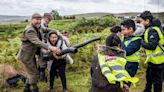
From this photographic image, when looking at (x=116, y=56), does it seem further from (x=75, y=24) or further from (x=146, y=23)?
(x=75, y=24)

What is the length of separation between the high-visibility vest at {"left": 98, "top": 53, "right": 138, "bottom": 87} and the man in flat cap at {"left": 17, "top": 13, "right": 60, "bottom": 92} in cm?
291

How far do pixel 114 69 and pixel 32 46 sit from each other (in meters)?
3.58

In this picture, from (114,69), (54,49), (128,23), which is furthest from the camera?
(54,49)

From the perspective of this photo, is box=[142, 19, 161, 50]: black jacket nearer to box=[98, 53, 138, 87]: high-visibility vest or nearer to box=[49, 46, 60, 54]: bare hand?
box=[49, 46, 60, 54]: bare hand

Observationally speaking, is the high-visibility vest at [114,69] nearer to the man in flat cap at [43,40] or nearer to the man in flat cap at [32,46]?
the man in flat cap at [32,46]

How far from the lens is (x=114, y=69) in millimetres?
5184

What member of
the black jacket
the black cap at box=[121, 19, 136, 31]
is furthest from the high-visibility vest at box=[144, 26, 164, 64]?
the black cap at box=[121, 19, 136, 31]

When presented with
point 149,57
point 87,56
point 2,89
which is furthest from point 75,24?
point 149,57

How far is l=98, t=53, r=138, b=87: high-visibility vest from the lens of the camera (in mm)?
5113

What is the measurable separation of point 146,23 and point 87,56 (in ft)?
15.0

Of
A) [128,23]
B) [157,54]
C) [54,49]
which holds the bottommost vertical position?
[157,54]

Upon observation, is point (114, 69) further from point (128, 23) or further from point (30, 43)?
point (30, 43)

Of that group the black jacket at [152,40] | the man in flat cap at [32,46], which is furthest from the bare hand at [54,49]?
the black jacket at [152,40]

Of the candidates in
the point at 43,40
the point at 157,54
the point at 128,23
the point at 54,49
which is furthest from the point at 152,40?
the point at 43,40
